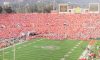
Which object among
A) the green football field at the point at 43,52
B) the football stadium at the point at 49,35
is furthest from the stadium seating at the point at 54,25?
the green football field at the point at 43,52

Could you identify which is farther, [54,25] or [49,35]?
[54,25]

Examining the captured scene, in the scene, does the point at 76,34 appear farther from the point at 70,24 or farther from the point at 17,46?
the point at 17,46

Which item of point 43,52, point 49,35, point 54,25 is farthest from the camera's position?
point 54,25

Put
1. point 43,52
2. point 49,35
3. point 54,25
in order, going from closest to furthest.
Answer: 1. point 43,52
2. point 49,35
3. point 54,25

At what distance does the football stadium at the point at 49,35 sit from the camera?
2111 centimetres

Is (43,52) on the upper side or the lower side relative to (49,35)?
upper

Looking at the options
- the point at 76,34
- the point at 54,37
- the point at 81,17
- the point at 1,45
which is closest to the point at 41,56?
the point at 1,45

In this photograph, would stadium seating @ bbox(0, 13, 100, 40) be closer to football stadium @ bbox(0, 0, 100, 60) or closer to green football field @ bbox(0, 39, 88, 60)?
football stadium @ bbox(0, 0, 100, 60)

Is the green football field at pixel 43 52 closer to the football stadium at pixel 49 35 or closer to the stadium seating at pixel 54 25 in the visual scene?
the football stadium at pixel 49 35

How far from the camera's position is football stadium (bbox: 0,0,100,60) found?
2111 cm

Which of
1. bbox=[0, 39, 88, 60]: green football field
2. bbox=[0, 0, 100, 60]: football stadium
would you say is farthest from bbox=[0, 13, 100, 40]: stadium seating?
bbox=[0, 39, 88, 60]: green football field

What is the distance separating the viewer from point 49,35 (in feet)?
106

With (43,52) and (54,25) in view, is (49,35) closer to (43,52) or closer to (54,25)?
(54,25)

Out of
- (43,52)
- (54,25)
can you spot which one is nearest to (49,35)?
(54,25)
